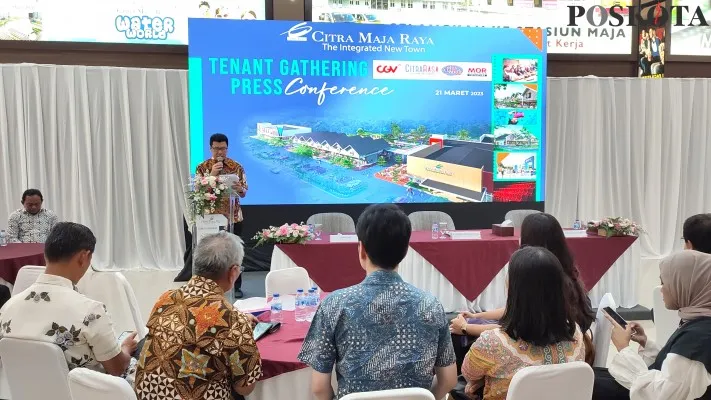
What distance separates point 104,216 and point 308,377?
5716 millimetres

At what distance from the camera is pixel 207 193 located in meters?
4.43

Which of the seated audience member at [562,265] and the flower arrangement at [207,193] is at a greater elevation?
the flower arrangement at [207,193]

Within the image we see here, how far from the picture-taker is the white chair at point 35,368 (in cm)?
218

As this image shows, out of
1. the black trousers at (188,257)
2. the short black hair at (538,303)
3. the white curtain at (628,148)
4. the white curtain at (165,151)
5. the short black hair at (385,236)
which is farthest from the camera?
the white curtain at (628,148)

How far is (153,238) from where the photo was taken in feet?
24.6

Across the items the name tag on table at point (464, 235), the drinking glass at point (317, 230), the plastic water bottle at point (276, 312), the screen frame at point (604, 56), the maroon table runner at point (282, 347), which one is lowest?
the maroon table runner at point (282, 347)

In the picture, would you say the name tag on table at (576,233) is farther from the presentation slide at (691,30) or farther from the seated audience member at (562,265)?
the presentation slide at (691,30)

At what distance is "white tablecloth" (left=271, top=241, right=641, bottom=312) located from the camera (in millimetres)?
5016

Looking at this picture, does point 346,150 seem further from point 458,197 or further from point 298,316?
point 298,316

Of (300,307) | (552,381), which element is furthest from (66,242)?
(552,381)

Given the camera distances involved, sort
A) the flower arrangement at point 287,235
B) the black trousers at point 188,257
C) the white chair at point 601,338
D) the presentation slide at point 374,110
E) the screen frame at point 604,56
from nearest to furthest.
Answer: the white chair at point 601,338, the flower arrangement at point 287,235, the black trousers at point 188,257, the presentation slide at point 374,110, the screen frame at point 604,56

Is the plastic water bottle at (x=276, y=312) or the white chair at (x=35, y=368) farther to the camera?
the plastic water bottle at (x=276, y=312)

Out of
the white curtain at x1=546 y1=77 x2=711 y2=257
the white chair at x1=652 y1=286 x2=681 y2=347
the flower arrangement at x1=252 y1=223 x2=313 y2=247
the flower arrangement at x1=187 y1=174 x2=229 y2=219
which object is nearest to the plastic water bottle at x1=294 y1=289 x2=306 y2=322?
the flower arrangement at x1=187 y1=174 x2=229 y2=219

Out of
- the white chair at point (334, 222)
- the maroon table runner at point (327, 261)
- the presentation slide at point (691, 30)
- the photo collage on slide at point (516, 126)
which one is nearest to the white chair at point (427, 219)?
the white chair at point (334, 222)
